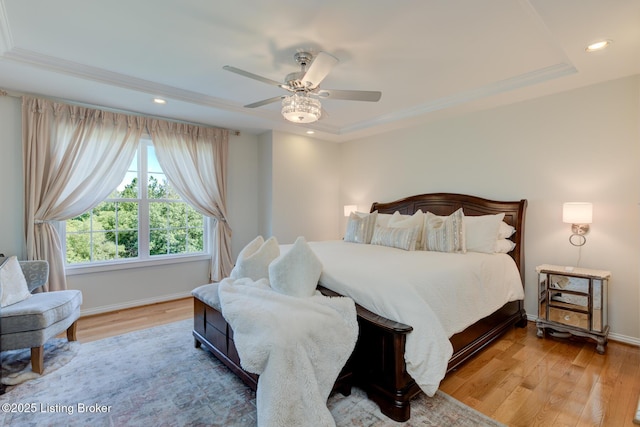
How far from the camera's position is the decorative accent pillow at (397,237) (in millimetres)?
3385

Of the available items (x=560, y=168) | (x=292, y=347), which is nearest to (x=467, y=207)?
(x=560, y=168)

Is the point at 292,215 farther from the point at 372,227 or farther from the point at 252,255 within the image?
the point at 252,255

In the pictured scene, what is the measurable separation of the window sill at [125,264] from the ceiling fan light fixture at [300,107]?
2.82 meters

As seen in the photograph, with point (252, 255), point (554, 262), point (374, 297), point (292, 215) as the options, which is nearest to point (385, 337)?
point (374, 297)

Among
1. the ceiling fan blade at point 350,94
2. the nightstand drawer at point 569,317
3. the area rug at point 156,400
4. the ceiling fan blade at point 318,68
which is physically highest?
the ceiling fan blade at point 318,68

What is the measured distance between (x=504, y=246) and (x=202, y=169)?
3.94 metres

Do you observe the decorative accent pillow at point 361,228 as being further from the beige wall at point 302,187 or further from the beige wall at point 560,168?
the beige wall at point 302,187

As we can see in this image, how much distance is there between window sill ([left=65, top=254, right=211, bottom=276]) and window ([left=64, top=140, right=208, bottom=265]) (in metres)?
0.06

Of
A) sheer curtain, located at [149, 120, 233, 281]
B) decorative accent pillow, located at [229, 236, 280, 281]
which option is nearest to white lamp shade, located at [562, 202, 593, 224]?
decorative accent pillow, located at [229, 236, 280, 281]

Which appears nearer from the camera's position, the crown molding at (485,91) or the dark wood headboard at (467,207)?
the crown molding at (485,91)

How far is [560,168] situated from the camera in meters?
3.21

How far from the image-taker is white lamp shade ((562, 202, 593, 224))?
2.80m

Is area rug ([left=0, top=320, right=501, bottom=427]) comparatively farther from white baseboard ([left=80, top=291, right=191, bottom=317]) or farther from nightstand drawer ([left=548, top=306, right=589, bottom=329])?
nightstand drawer ([left=548, top=306, right=589, bottom=329])

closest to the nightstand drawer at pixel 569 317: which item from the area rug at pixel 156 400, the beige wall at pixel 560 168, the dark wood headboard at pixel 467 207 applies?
the beige wall at pixel 560 168
